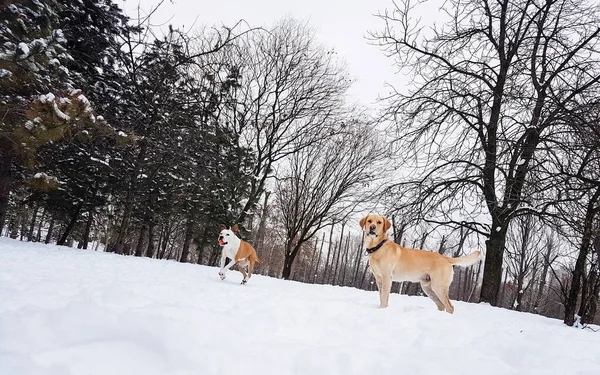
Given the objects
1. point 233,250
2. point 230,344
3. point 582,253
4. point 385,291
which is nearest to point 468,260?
point 385,291

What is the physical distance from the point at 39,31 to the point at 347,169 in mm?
13796

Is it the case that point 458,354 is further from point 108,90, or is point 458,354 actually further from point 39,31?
point 108,90

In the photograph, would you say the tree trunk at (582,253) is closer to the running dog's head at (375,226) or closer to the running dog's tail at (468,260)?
the running dog's tail at (468,260)

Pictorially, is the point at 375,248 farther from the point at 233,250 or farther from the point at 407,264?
the point at 233,250

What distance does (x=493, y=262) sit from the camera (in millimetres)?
9852

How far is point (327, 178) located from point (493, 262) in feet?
31.3

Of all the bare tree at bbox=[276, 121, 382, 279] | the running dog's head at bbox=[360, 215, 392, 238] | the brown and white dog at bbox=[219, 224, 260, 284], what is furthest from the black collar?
the bare tree at bbox=[276, 121, 382, 279]

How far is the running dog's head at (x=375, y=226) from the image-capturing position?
5.38 metres

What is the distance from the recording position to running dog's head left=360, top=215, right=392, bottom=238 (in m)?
5.38

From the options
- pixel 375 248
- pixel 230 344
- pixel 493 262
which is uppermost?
pixel 493 262

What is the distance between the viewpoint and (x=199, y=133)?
43.7 ft

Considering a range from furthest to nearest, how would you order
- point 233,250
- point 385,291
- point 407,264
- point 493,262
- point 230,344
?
1. point 493,262
2. point 233,250
3. point 407,264
4. point 385,291
5. point 230,344

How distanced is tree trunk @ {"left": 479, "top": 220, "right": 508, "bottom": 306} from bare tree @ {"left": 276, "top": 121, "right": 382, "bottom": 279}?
7963mm

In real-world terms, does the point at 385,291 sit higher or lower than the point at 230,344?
higher
